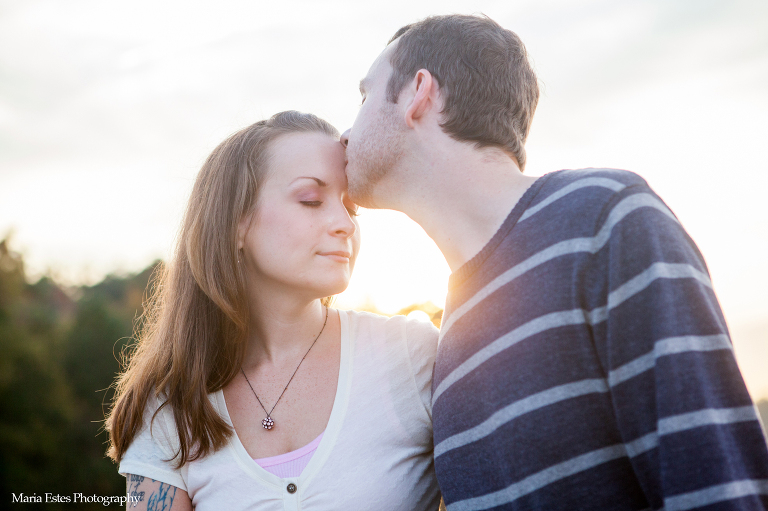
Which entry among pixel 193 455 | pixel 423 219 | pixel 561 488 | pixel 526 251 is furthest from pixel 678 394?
pixel 193 455

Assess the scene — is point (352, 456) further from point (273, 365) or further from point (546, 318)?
point (546, 318)

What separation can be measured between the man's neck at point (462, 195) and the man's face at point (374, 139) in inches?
5.7

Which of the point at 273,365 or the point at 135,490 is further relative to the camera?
the point at 273,365

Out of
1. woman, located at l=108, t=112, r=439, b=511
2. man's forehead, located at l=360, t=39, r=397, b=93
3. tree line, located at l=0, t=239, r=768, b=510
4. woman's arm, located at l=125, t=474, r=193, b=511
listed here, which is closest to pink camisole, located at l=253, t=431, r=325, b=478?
woman, located at l=108, t=112, r=439, b=511

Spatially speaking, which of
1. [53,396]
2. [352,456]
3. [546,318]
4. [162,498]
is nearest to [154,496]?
[162,498]

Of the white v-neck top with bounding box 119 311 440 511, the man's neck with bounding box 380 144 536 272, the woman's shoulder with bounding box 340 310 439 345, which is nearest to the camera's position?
the man's neck with bounding box 380 144 536 272

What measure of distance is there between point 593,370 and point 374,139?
1492 mm

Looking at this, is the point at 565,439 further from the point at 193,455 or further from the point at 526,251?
the point at 193,455

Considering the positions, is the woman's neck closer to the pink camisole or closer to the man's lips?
the man's lips

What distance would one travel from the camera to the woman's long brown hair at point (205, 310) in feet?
8.80

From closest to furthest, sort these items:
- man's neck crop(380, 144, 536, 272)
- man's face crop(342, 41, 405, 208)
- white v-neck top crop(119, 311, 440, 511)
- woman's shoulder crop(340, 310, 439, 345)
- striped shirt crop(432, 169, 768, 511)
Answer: striped shirt crop(432, 169, 768, 511), man's neck crop(380, 144, 536, 272), white v-neck top crop(119, 311, 440, 511), man's face crop(342, 41, 405, 208), woman's shoulder crop(340, 310, 439, 345)

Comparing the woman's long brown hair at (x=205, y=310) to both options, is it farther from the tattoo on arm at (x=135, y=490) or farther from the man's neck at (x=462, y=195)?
the man's neck at (x=462, y=195)

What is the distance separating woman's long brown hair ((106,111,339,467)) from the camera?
268 cm

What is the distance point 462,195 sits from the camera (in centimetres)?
231
